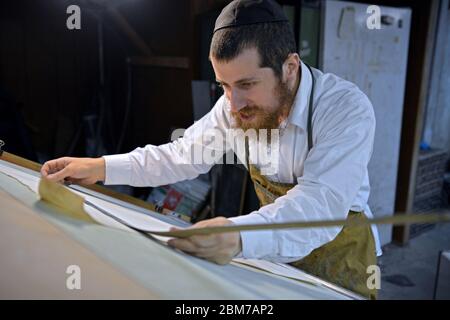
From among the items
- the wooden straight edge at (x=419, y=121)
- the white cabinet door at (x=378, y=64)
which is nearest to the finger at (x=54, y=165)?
the white cabinet door at (x=378, y=64)

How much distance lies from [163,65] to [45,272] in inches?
117

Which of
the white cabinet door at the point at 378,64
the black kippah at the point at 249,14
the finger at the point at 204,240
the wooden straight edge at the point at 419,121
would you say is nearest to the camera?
the finger at the point at 204,240

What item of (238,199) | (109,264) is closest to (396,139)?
(238,199)

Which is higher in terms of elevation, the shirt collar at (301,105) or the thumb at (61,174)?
the shirt collar at (301,105)

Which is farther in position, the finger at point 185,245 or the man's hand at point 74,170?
the man's hand at point 74,170

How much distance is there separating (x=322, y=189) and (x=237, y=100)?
1.07 feet

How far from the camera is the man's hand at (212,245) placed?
0.72m

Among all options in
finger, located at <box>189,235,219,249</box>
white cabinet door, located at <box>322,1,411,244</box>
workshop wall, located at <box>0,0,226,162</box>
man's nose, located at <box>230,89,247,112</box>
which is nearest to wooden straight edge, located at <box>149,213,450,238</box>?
finger, located at <box>189,235,219,249</box>

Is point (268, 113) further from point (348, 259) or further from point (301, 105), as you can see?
point (348, 259)

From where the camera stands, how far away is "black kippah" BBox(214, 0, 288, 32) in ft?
3.43

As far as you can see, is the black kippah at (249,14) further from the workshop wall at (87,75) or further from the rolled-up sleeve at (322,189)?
the workshop wall at (87,75)

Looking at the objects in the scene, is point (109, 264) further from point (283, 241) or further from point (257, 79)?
point (257, 79)

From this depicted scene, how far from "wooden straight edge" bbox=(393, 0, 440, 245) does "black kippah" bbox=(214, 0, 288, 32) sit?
218 centimetres

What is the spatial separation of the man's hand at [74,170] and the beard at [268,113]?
46cm
